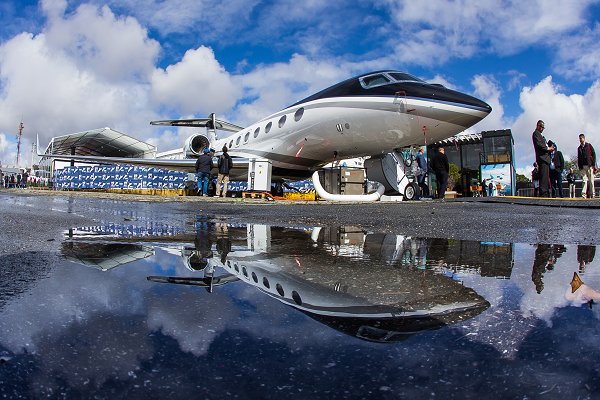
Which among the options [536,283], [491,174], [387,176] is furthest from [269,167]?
[491,174]

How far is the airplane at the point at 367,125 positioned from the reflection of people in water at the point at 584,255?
592cm

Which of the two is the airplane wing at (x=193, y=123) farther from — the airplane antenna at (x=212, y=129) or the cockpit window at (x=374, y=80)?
the cockpit window at (x=374, y=80)

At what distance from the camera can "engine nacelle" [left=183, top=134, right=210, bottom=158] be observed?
17.5 m

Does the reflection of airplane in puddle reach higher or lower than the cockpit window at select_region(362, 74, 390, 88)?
lower

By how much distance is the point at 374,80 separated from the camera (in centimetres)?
886

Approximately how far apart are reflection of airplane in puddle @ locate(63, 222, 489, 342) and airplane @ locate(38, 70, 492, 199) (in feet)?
20.2

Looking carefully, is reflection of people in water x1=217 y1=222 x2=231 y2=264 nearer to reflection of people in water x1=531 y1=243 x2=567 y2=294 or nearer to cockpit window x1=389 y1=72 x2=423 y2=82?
reflection of people in water x1=531 y1=243 x2=567 y2=294

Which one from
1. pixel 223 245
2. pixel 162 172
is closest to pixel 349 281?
pixel 223 245

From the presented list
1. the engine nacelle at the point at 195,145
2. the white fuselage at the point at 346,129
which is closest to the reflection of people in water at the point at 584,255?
the white fuselage at the point at 346,129

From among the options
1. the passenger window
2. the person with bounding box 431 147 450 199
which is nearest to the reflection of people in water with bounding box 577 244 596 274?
the passenger window

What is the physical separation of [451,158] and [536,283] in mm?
44817

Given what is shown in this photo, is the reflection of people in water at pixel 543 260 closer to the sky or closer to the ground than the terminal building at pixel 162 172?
closer to the ground

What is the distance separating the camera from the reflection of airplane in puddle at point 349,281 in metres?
0.98

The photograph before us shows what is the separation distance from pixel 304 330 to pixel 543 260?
62.6 inches
